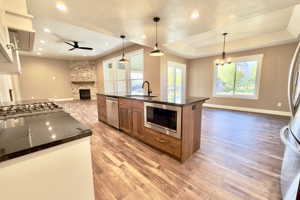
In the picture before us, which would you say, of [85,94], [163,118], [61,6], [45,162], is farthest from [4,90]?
[85,94]

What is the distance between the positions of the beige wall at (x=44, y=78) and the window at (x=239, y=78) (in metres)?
10.3

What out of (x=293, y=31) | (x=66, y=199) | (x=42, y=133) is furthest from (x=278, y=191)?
(x=293, y=31)

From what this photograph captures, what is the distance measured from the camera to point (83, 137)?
884 millimetres

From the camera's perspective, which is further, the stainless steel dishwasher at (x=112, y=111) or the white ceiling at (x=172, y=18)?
the stainless steel dishwasher at (x=112, y=111)

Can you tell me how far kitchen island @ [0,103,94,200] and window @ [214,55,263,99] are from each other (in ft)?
21.1

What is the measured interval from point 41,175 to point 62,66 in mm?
10777

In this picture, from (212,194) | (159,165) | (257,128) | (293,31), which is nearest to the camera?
(212,194)

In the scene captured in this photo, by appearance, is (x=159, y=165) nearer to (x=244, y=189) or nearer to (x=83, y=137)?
(x=244, y=189)

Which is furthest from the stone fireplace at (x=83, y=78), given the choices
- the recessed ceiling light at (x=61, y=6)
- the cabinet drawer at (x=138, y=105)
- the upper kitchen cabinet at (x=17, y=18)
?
the upper kitchen cabinet at (x=17, y=18)

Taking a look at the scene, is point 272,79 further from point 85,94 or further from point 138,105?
point 85,94

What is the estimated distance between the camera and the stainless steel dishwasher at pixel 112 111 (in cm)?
325

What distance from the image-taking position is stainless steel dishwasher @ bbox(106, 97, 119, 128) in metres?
3.25

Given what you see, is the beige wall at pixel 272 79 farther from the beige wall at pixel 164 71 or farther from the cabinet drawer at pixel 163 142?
the cabinet drawer at pixel 163 142

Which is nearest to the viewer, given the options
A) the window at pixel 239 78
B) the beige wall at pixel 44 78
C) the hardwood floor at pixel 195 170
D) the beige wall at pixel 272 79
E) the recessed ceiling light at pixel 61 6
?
the hardwood floor at pixel 195 170
